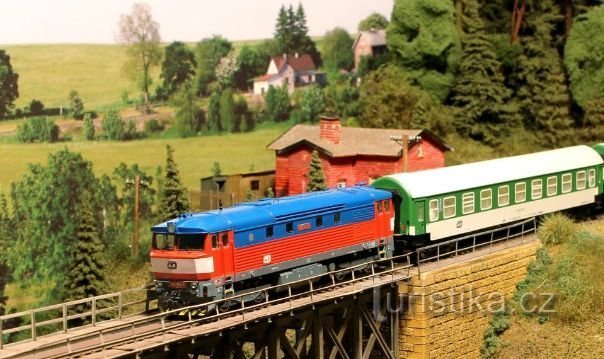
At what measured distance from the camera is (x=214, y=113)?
2244 inches

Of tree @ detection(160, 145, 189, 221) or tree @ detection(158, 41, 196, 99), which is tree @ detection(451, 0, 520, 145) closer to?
tree @ detection(158, 41, 196, 99)

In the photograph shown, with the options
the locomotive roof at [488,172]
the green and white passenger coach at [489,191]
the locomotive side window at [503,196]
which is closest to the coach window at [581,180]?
the green and white passenger coach at [489,191]

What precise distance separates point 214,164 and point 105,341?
3082cm

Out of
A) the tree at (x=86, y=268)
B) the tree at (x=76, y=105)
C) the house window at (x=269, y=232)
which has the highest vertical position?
the tree at (x=76, y=105)

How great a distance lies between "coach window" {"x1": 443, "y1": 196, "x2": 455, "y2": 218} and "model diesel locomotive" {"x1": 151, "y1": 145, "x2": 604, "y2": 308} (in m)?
0.04

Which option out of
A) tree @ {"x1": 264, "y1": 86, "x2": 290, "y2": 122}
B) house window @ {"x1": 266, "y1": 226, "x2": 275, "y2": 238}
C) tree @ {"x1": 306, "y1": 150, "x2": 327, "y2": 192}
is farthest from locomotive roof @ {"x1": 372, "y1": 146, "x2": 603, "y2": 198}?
tree @ {"x1": 264, "y1": 86, "x2": 290, "y2": 122}

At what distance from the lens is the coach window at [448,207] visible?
3653 centimetres

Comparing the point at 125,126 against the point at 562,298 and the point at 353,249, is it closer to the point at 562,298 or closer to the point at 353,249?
the point at 353,249

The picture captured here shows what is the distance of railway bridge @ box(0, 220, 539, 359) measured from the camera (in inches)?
981

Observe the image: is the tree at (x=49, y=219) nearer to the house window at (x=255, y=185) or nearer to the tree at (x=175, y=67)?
the tree at (x=175, y=67)

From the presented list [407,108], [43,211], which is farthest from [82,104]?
[407,108]

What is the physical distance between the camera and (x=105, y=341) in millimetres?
25109

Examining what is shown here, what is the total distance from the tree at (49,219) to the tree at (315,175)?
39.6ft

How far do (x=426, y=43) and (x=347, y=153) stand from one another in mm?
17569
